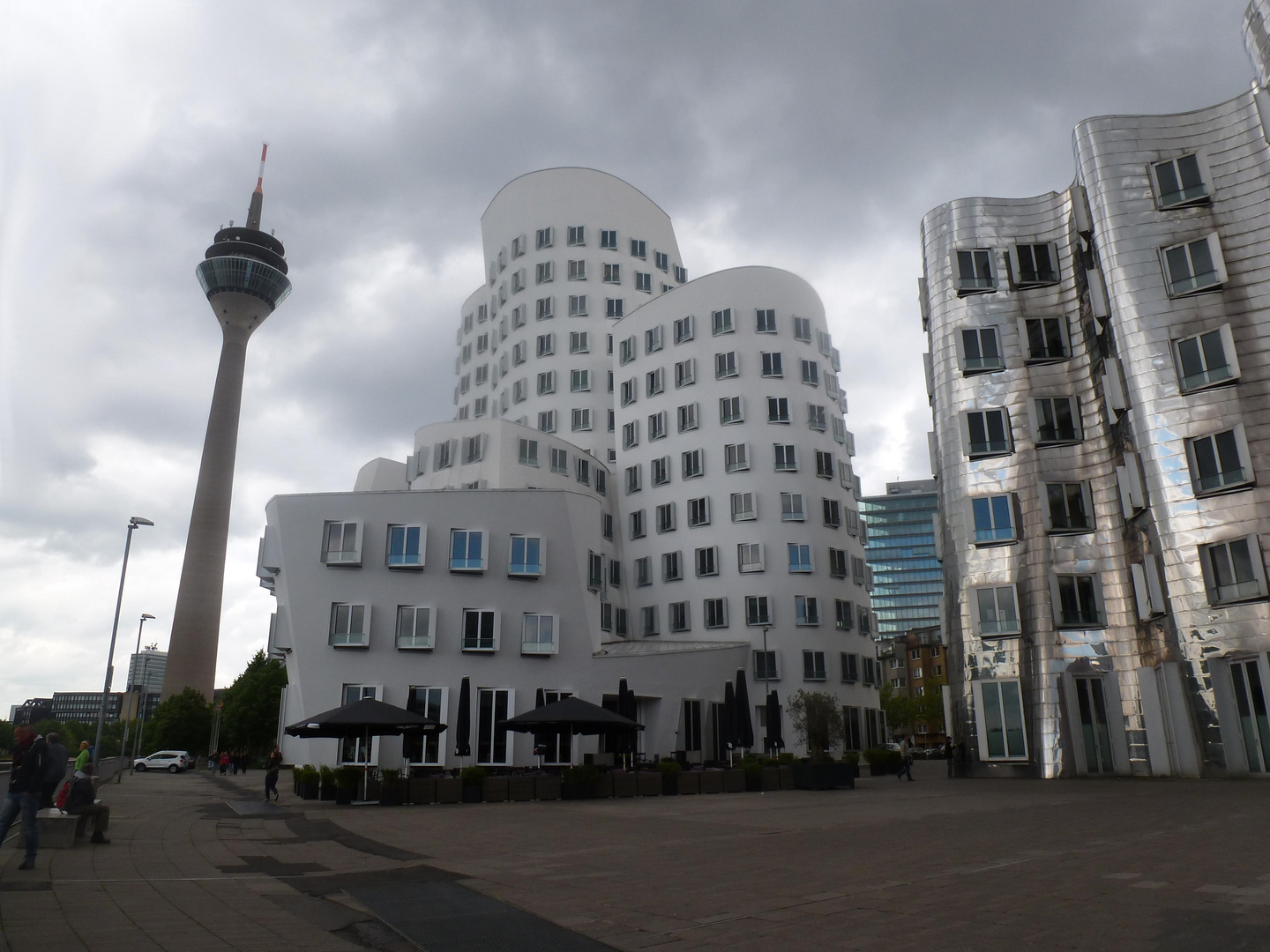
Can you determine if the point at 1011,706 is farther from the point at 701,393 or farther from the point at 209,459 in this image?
the point at 209,459

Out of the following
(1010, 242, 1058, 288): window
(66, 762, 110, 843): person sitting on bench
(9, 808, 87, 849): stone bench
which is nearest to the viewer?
(9, 808, 87, 849): stone bench

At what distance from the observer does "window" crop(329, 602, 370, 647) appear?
134 feet

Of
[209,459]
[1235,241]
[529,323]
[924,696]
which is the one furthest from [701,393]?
[209,459]

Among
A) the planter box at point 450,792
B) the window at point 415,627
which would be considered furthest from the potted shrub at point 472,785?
the window at point 415,627

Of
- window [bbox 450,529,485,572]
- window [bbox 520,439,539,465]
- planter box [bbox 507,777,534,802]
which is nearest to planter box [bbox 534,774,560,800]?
planter box [bbox 507,777,534,802]

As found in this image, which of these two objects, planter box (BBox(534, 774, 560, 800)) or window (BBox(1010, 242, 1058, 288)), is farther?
window (BBox(1010, 242, 1058, 288))

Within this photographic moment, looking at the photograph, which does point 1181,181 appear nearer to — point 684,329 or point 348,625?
point 684,329

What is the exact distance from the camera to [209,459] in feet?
330

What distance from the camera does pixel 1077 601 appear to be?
36.9 meters

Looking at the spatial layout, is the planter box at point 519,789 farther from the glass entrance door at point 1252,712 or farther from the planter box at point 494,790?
the glass entrance door at point 1252,712

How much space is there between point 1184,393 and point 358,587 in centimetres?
3521

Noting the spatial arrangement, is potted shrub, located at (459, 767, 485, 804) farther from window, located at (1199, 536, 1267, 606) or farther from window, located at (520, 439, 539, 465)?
window, located at (520, 439, 539, 465)

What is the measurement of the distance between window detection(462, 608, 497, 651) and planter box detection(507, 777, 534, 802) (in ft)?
46.1

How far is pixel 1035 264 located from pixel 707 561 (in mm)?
25676
